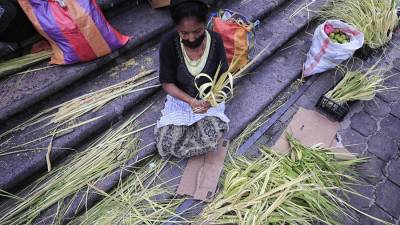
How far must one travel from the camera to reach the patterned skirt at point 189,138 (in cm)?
225

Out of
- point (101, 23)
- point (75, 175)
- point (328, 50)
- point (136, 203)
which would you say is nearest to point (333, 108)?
point (328, 50)

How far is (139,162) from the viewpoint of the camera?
7.71 feet

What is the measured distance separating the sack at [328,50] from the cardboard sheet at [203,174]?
134 cm

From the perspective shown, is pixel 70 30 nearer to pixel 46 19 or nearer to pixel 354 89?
pixel 46 19

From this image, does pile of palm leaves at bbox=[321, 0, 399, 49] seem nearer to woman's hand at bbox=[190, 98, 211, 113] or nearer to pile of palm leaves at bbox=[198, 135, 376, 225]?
pile of palm leaves at bbox=[198, 135, 376, 225]

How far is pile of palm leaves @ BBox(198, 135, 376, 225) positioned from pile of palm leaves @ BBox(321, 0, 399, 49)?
1.72 meters

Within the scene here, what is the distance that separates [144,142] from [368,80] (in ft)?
7.54

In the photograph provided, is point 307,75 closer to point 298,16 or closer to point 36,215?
point 298,16

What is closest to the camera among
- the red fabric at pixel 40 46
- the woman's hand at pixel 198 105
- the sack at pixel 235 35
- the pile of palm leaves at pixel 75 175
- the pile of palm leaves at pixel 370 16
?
the pile of palm leaves at pixel 75 175

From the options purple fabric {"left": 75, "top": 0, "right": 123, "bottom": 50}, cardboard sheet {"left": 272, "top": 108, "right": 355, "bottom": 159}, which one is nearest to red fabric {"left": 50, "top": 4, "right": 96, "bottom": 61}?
→ purple fabric {"left": 75, "top": 0, "right": 123, "bottom": 50}

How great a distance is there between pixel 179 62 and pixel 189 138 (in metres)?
0.61

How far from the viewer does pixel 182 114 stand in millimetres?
2262

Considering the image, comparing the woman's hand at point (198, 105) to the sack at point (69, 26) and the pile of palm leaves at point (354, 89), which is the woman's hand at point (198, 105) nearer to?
the sack at point (69, 26)

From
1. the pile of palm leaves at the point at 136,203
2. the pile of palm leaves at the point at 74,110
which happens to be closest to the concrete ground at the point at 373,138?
the pile of palm leaves at the point at 136,203
